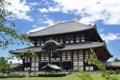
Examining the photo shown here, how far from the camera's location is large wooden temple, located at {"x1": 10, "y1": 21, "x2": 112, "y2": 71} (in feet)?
152

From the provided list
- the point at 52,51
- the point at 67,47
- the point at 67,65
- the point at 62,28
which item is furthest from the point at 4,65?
the point at 62,28

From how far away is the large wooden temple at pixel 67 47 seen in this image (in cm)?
4625

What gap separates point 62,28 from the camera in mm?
54812

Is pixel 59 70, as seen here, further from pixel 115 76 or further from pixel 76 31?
pixel 115 76

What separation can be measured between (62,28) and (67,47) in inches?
296

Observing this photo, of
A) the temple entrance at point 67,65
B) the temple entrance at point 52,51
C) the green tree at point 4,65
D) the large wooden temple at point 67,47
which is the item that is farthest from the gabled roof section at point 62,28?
the green tree at point 4,65

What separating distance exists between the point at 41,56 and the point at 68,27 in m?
8.58

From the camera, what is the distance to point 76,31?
49.1 meters

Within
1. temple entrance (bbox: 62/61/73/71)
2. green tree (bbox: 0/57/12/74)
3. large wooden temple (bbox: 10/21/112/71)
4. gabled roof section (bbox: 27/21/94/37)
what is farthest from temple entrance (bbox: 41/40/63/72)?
green tree (bbox: 0/57/12/74)

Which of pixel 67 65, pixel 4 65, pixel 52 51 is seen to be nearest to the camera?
pixel 4 65

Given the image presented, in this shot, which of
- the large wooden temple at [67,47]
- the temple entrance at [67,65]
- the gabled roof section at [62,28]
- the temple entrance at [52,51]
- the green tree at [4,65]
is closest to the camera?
the green tree at [4,65]

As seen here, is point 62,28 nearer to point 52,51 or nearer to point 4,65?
point 52,51

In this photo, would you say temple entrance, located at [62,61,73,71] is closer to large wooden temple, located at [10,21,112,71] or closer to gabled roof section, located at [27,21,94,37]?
large wooden temple, located at [10,21,112,71]

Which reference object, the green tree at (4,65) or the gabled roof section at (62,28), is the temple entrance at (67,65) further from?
the green tree at (4,65)
